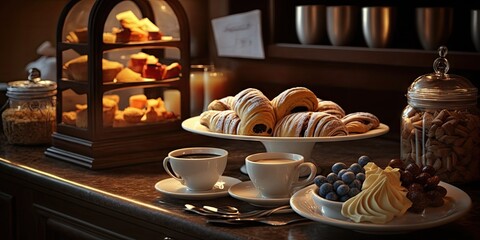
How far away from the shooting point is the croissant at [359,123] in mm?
1773

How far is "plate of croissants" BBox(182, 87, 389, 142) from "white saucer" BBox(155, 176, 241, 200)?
0.10 metres

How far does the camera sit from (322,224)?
4.65 ft

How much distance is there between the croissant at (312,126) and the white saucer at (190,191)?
154 millimetres

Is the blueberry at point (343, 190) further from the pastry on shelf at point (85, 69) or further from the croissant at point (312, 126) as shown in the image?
the pastry on shelf at point (85, 69)

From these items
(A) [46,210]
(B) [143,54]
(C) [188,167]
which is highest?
(B) [143,54]

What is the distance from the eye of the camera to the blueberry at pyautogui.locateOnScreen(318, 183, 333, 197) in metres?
1.38

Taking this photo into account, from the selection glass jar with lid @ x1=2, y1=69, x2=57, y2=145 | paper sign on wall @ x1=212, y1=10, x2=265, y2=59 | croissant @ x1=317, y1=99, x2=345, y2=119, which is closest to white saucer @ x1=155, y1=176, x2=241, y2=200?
croissant @ x1=317, y1=99, x2=345, y2=119

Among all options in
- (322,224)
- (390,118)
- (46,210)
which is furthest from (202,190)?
(390,118)

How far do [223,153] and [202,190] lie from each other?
0.09m

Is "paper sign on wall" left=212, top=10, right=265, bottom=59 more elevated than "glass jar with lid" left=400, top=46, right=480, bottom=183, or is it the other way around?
"paper sign on wall" left=212, top=10, right=265, bottom=59

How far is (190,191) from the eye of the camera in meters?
1.63

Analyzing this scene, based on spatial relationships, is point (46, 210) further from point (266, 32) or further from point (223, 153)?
point (266, 32)

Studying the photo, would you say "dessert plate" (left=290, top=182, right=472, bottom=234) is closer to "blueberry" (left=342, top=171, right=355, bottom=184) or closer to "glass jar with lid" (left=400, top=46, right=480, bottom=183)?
"blueberry" (left=342, top=171, right=355, bottom=184)

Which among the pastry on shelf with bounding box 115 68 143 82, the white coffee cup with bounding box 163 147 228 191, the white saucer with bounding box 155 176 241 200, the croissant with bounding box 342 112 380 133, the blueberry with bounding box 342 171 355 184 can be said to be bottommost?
the white saucer with bounding box 155 176 241 200
